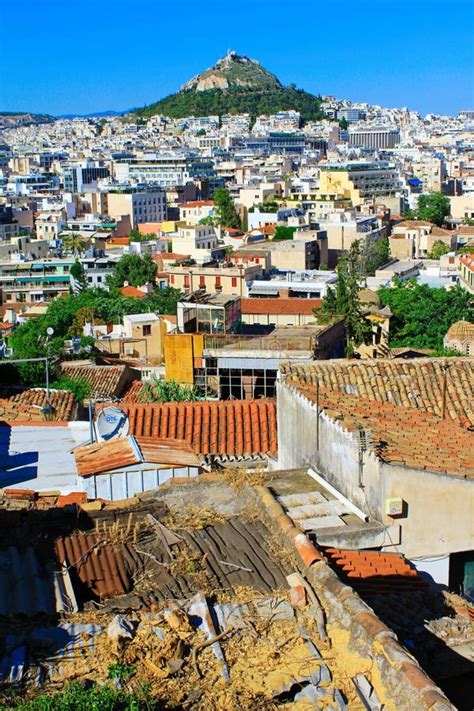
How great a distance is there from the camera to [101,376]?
19.4 meters

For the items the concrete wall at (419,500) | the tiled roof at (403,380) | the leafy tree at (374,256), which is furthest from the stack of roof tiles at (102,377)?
the leafy tree at (374,256)

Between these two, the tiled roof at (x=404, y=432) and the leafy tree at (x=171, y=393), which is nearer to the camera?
the tiled roof at (x=404, y=432)

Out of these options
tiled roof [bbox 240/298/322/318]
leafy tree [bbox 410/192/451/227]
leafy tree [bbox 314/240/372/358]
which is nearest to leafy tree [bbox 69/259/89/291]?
tiled roof [bbox 240/298/322/318]

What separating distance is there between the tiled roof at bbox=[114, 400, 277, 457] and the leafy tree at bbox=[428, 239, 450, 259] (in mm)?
50446

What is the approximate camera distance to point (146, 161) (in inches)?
5022

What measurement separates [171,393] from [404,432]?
6.97m

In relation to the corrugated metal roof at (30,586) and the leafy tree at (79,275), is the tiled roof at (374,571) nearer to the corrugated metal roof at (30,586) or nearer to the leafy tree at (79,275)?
the corrugated metal roof at (30,586)

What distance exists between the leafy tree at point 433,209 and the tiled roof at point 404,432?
250ft

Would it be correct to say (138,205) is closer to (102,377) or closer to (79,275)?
(79,275)

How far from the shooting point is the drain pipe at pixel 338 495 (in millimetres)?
7508

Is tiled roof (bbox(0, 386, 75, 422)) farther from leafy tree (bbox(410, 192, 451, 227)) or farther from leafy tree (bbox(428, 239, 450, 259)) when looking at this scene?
leafy tree (bbox(410, 192, 451, 227))

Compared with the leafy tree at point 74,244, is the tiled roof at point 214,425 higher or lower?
lower

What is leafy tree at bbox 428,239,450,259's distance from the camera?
61.5 m

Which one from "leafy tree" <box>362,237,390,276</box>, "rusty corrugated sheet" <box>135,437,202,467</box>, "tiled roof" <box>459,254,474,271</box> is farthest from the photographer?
"leafy tree" <box>362,237,390,276</box>
